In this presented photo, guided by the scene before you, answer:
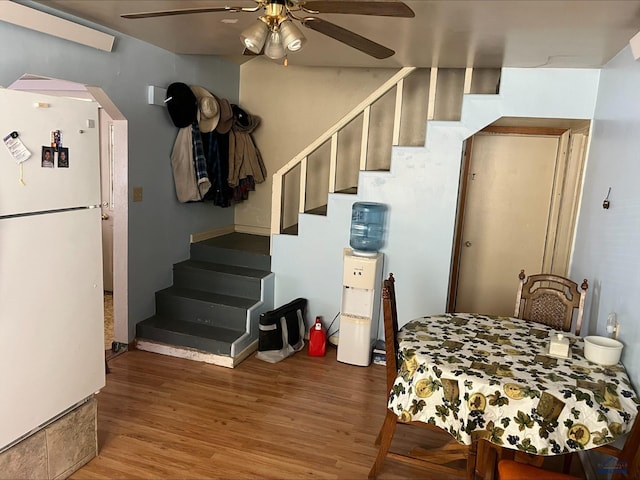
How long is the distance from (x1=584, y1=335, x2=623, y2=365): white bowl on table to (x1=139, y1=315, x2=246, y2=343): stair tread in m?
2.48

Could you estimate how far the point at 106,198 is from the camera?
5141 millimetres

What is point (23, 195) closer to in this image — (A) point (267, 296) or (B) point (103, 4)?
(B) point (103, 4)

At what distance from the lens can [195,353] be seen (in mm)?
3846

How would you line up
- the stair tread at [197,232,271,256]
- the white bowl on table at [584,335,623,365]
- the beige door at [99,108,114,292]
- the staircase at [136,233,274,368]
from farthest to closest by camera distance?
the beige door at [99,108,114,292] < the stair tread at [197,232,271,256] < the staircase at [136,233,274,368] < the white bowl on table at [584,335,623,365]

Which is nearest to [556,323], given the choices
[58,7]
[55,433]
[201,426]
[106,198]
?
[201,426]

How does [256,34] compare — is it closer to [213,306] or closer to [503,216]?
[213,306]

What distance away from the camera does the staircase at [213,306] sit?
3.84m

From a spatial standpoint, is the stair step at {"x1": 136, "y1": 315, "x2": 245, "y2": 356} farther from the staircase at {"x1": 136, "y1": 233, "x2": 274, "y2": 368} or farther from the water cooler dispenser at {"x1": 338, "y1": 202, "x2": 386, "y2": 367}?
the water cooler dispenser at {"x1": 338, "y1": 202, "x2": 386, "y2": 367}

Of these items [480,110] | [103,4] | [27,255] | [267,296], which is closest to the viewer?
[27,255]

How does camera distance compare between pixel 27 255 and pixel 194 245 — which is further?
pixel 194 245

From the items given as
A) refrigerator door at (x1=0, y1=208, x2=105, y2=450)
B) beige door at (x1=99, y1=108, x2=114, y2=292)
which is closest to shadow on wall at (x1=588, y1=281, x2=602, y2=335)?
refrigerator door at (x1=0, y1=208, x2=105, y2=450)

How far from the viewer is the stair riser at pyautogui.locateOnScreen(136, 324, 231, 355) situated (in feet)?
12.3

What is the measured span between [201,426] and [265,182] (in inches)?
116

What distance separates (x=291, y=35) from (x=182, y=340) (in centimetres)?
275
